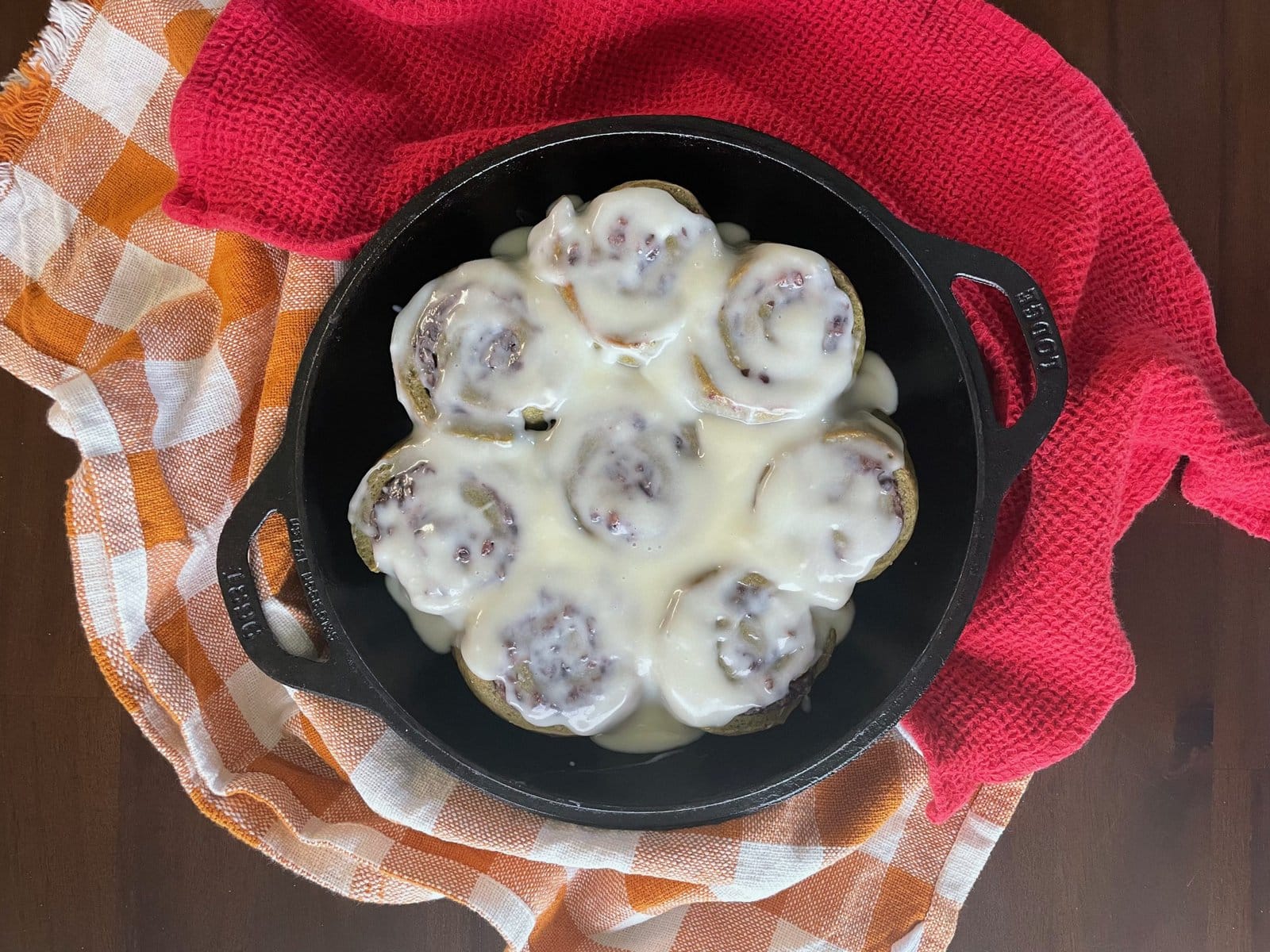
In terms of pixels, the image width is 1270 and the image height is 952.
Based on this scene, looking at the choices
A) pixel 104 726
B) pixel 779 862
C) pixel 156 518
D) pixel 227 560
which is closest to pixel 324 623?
pixel 227 560

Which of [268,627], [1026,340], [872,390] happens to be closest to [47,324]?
[268,627]

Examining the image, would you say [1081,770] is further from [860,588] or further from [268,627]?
[268,627]

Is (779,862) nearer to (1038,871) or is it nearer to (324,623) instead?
(1038,871)

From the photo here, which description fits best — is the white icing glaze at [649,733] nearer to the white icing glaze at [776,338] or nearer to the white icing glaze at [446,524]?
the white icing glaze at [446,524]

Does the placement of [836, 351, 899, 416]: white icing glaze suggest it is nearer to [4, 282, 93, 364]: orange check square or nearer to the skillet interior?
the skillet interior

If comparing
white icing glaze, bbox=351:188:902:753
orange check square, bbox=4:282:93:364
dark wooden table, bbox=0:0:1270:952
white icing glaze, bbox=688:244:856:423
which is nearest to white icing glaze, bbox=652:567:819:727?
white icing glaze, bbox=351:188:902:753
